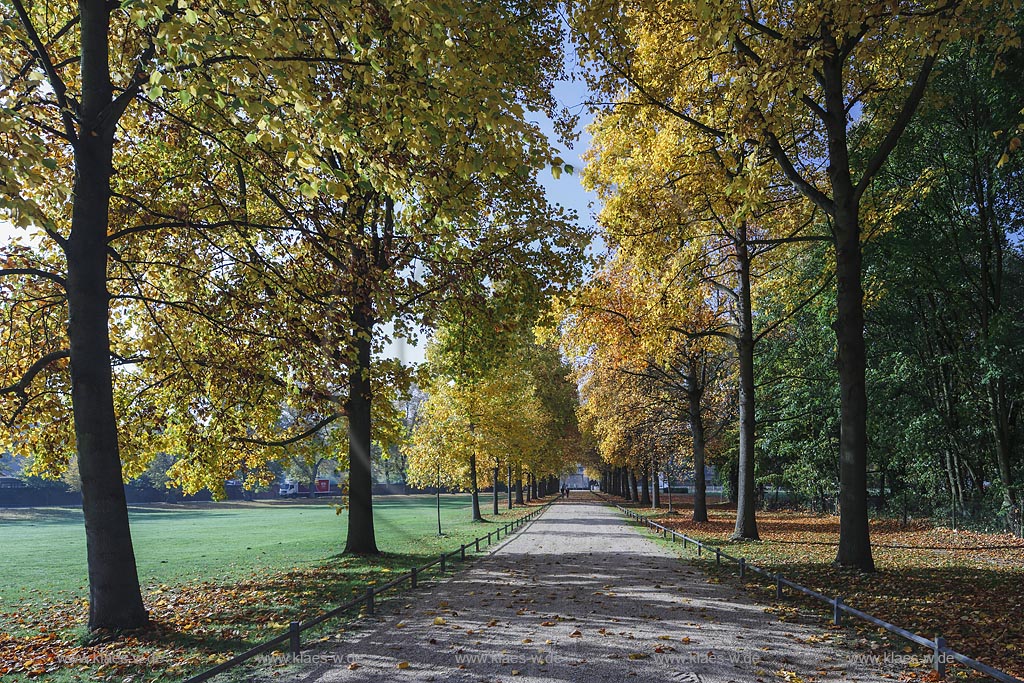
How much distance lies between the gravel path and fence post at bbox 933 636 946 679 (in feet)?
1.94

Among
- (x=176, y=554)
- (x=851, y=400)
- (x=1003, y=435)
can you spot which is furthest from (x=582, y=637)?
(x=176, y=554)

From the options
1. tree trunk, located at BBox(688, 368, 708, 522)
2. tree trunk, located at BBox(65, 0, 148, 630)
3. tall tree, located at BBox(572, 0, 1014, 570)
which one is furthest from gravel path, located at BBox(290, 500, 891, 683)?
tree trunk, located at BBox(688, 368, 708, 522)

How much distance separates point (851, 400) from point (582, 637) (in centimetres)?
763

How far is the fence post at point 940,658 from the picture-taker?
637 centimetres

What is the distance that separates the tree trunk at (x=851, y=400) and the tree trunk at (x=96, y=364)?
12324 millimetres

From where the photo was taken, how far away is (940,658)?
21.3ft

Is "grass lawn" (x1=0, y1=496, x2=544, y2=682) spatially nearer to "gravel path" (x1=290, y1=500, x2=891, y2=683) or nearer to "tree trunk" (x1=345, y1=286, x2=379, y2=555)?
"tree trunk" (x1=345, y1=286, x2=379, y2=555)

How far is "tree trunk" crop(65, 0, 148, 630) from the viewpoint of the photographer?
898cm

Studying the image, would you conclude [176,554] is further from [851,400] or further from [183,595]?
[851,400]

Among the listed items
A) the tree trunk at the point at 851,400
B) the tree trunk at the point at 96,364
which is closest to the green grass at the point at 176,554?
the tree trunk at the point at 96,364

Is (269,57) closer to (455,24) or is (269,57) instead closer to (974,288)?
(455,24)

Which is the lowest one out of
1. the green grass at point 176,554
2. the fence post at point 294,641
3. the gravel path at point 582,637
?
the green grass at point 176,554

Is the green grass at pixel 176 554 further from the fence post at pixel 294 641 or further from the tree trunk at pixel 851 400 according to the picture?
the tree trunk at pixel 851 400

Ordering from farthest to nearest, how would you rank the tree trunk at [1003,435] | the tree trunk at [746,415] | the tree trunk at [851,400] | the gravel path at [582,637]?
the tree trunk at [746,415] → the tree trunk at [1003,435] → the tree trunk at [851,400] → the gravel path at [582,637]
